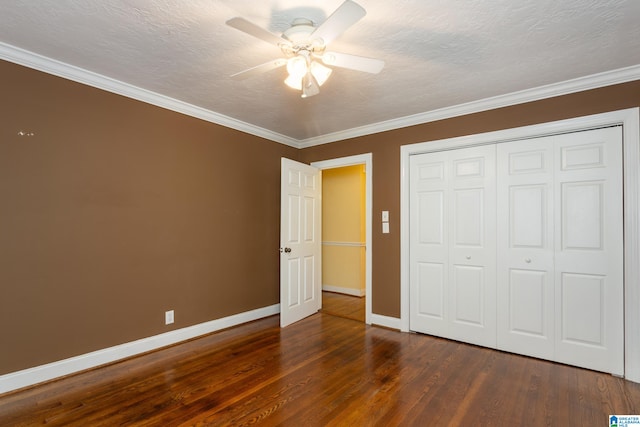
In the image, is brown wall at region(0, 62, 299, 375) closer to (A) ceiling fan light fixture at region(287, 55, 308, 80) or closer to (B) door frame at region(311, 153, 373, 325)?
(B) door frame at region(311, 153, 373, 325)

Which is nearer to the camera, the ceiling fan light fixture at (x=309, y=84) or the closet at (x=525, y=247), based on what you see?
the ceiling fan light fixture at (x=309, y=84)

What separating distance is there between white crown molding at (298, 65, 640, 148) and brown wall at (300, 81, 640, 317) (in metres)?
0.06

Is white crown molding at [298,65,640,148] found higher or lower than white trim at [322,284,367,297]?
higher

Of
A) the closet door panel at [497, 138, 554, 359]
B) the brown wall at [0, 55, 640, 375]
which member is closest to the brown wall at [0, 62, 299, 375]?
the brown wall at [0, 55, 640, 375]

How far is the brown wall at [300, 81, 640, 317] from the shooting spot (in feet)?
10.3

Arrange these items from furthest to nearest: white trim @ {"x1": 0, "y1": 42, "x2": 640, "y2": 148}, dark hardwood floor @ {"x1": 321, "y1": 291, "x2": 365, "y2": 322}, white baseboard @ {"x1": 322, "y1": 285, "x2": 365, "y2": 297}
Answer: white baseboard @ {"x1": 322, "y1": 285, "x2": 365, "y2": 297} < dark hardwood floor @ {"x1": 321, "y1": 291, "x2": 365, "y2": 322} < white trim @ {"x1": 0, "y1": 42, "x2": 640, "y2": 148}

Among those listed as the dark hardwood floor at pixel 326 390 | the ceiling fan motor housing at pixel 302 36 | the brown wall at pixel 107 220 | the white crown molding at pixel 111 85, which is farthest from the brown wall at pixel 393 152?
the ceiling fan motor housing at pixel 302 36

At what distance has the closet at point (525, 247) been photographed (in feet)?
8.95

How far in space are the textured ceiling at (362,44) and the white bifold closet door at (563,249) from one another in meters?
0.69

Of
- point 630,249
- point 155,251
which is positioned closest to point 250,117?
point 155,251

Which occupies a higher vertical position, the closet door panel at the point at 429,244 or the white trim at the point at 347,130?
the white trim at the point at 347,130

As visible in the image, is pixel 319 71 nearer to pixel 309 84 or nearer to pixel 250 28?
pixel 309 84

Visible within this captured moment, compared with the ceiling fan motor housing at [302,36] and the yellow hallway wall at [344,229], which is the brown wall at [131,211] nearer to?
the yellow hallway wall at [344,229]

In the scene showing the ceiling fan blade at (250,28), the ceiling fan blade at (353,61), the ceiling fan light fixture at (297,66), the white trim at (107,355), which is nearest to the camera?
the ceiling fan blade at (250,28)
